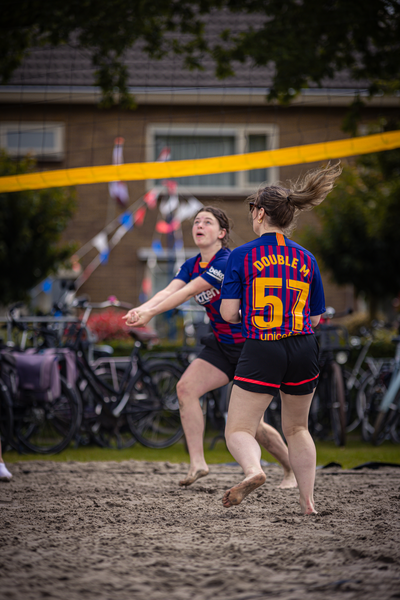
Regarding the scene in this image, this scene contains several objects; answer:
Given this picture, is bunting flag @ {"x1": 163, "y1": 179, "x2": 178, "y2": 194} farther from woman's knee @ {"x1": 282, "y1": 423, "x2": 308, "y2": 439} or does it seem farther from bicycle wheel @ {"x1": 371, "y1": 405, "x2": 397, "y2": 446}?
woman's knee @ {"x1": 282, "y1": 423, "x2": 308, "y2": 439}

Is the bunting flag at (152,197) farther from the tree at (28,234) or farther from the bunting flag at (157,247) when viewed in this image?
the tree at (28,234)

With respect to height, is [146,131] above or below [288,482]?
above

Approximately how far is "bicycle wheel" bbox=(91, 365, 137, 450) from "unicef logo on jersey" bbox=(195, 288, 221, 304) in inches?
118

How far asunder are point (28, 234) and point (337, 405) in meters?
6.66

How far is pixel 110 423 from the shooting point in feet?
23.9

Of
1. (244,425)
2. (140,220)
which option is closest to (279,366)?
(244,425)

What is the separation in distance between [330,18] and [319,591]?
7.89 metres

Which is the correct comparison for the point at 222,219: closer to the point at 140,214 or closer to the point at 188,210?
the point at 188,210

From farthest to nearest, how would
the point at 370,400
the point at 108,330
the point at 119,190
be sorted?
the point at 119,190
the point at 108,330
the point at 370,400

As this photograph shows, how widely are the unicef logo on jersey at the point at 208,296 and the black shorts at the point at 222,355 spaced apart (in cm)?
33

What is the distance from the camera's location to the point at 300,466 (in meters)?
3.66

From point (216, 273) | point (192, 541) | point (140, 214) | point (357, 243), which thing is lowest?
point (192, 541)

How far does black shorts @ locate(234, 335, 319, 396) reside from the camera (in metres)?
3.48

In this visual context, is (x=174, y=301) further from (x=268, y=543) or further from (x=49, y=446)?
(x=49, y=446)
